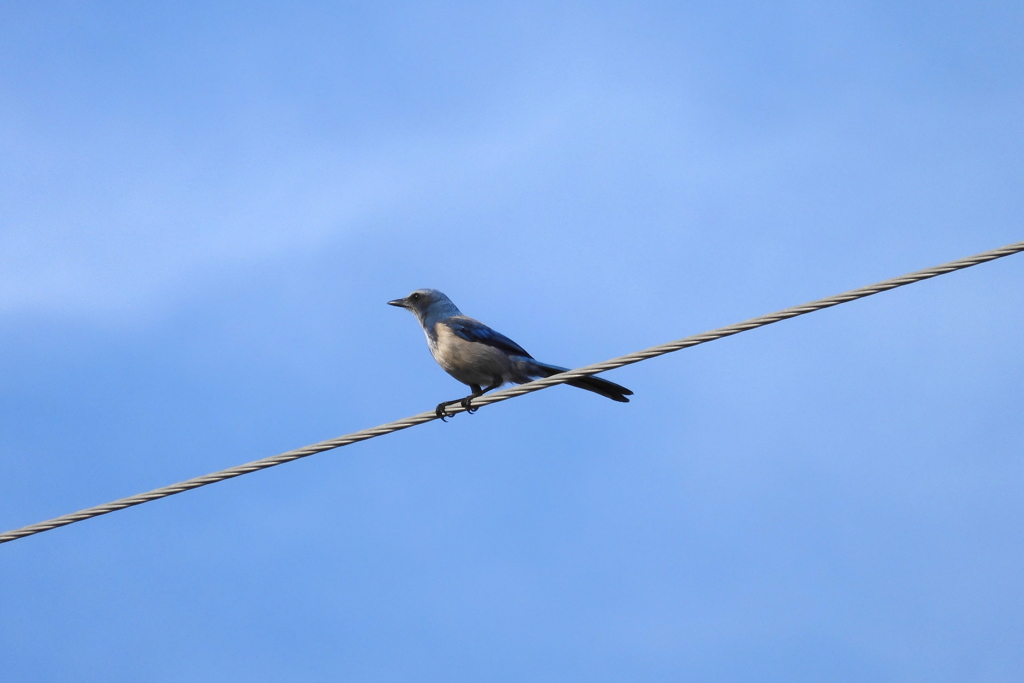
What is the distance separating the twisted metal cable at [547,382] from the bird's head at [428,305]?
146 inches

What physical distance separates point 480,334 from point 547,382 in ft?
10.6

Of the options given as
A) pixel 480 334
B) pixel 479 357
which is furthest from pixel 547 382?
pixel 480 334

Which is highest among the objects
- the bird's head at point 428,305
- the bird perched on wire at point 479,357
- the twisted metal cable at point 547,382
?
the bird's head at point 428,305

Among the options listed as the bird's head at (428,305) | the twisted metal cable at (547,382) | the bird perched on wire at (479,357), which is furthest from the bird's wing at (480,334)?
the twisted metal cable at (547,382)

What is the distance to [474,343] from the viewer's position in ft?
31.4

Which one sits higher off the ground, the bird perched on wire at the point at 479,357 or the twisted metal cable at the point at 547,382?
the bird perched on wire at the point at 479,357

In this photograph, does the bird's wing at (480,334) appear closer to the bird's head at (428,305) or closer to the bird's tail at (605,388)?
the bird's head at (428,305)

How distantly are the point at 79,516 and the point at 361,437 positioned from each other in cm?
191

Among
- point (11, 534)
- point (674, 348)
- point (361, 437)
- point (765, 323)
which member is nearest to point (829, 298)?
point (765, 323)

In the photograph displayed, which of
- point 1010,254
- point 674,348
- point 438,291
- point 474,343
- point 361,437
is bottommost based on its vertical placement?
point 1010,254

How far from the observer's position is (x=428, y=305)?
1066cm

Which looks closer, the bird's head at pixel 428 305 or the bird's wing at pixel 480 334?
the bird's wing at pixel 480 334

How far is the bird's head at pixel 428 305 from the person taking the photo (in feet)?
34.4

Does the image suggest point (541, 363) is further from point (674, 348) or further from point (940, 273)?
point (940, 273)
